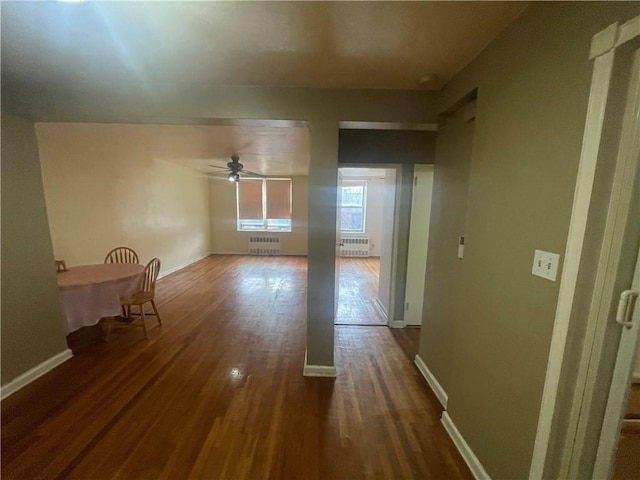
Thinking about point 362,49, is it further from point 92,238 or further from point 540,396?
point 92,238

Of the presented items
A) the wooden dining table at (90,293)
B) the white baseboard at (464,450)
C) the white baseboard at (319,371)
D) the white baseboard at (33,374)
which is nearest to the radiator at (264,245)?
the wooden dining table at (90,293)

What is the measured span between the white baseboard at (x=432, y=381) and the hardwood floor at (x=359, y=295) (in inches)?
38.0

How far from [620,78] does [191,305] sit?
454 centimetres

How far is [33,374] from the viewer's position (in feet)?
7.19

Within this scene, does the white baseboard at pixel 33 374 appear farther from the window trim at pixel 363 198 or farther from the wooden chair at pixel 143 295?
the window trim at pixel 363 198

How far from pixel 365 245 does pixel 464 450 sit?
6504mm

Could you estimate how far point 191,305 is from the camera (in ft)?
13.1

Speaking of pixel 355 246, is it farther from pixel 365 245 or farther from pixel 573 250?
pixel 573 250

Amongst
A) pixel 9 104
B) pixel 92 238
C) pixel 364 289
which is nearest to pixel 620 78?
pixel 9 104

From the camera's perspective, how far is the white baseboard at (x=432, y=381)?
2.05m

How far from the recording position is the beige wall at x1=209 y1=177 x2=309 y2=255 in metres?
7.78

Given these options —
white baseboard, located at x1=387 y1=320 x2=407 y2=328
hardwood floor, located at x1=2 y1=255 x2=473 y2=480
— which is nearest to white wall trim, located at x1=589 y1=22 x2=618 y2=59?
hardwood floor, located at x1=2 y1=255 x2=473 y2=480

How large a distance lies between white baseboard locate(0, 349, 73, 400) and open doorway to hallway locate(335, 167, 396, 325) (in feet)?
9.27

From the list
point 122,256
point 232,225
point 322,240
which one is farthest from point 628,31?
point 232,225
